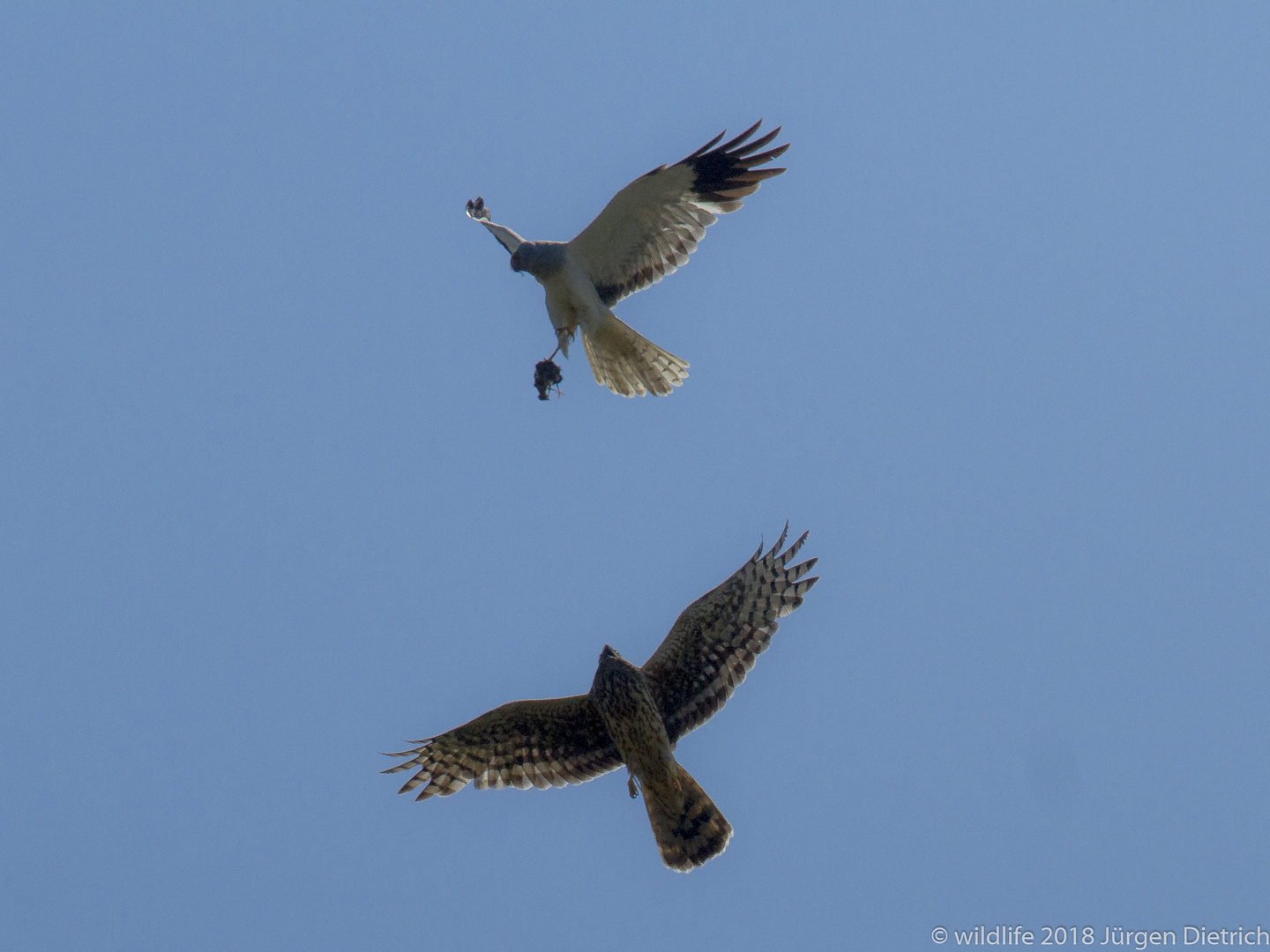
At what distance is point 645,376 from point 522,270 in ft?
4.06

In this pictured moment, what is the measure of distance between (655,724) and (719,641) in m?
0.69

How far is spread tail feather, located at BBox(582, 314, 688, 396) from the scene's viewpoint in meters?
9.61

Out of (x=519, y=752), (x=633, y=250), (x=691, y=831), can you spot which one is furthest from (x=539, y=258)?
(x=691, y=831)

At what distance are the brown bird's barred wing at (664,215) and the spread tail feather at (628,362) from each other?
0.32 metres

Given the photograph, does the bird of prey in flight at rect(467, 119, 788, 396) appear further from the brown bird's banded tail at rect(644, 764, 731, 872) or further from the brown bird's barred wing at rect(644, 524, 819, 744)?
the brown bird's banded tail at rect(644, 764, 731, 872)

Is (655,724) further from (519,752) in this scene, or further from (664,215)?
(664,215)

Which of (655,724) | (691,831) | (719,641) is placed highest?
(719,641)

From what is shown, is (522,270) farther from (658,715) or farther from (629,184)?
(658,715)

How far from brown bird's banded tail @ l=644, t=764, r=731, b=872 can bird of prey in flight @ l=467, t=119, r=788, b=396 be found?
3181 millimetres

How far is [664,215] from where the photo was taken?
30.7 feet

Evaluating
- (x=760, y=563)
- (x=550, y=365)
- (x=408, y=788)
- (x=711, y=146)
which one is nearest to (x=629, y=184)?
(x=711, y=146)

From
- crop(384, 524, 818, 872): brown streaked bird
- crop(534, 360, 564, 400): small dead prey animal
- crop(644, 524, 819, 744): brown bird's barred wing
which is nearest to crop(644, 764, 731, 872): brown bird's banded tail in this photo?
crop(384, 524, 818, 872): brown streaked bird

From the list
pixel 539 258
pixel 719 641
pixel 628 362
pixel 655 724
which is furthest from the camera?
pixel 628 362

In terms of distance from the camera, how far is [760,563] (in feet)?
27.0
